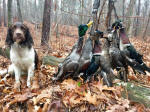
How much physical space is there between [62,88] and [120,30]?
1662 mm

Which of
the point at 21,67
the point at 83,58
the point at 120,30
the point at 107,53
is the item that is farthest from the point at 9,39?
the point at 120,30

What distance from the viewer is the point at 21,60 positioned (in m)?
3.83

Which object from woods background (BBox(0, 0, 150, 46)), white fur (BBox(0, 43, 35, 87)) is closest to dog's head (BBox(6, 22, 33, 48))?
white fur (BBox(0, 43, 35, 87))

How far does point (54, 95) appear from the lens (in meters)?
3.12

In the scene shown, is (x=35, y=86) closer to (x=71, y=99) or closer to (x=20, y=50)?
(x=20, y=50)

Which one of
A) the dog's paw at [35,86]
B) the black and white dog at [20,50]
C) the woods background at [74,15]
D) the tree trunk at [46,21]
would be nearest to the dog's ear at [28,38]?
the black and white dog at [20,50]

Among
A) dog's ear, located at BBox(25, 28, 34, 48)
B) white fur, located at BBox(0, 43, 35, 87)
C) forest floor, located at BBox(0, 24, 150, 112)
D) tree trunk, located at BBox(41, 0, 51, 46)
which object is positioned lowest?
forest floor, located at BBox(0, 24, 150, 112)

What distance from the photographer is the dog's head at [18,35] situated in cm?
338

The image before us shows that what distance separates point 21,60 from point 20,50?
0.93ft

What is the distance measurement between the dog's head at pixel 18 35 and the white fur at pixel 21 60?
0.11 metres

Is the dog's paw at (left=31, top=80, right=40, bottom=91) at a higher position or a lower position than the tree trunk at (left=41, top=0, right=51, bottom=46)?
lower

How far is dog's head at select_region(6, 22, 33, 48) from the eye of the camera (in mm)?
3381

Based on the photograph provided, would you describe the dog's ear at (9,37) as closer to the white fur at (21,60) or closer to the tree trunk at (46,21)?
the white fur at (21,60)

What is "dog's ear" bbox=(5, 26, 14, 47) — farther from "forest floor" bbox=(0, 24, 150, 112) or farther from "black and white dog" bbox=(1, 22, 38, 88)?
"forest floor" bbox=(0, 24, 150, 112)
